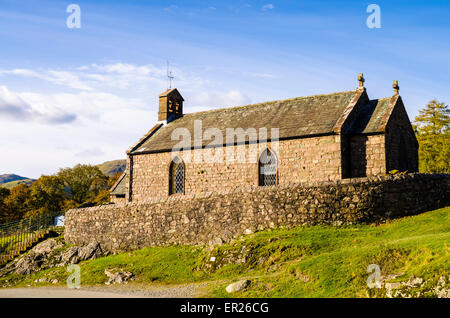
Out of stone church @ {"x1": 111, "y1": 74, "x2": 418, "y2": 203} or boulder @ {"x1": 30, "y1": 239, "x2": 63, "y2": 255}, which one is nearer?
stone church @ {"x1": 111, "y1": 74, "x2": 418, "y2": 203}

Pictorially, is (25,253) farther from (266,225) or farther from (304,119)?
(304,119)

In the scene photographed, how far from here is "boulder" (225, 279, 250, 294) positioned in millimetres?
11758

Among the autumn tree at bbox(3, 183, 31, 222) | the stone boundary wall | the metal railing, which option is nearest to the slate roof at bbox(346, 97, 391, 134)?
the stone boundary wall

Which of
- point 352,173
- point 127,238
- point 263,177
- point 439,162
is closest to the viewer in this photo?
point 127,238

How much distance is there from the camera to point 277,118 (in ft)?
88.0

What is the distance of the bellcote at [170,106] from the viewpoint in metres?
34.7

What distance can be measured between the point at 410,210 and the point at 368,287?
8.61 metres

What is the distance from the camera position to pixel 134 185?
1175 inches

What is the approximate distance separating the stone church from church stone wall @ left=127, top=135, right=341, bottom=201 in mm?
59

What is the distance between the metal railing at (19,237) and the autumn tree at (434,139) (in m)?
33.2

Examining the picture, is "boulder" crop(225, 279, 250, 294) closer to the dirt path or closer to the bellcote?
the dirt path

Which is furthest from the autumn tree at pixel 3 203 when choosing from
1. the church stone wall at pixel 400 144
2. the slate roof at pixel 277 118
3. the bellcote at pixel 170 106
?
the church stone wall at pixel 400 144

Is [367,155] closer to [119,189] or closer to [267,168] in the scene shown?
[267,168]

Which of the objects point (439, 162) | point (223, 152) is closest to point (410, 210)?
point (223, 152)
